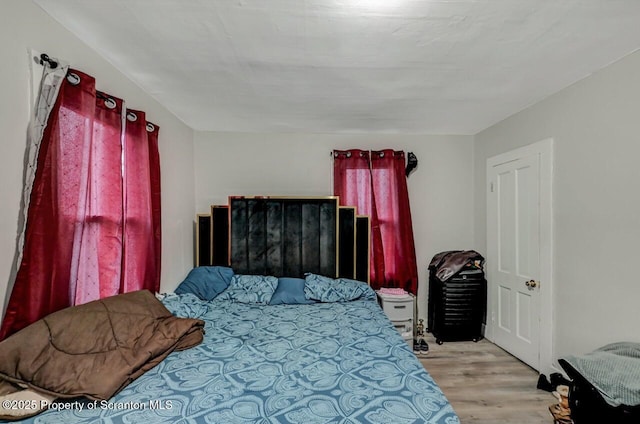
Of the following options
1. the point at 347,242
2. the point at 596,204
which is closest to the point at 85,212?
the point at 347,242

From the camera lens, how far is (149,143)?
249cm

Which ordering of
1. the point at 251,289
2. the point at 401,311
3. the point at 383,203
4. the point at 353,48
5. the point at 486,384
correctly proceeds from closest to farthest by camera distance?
the point at 353,48, the point at 486,384, the point at 251,289, the point at 401,311, the point at 383,203

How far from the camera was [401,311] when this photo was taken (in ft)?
10.9

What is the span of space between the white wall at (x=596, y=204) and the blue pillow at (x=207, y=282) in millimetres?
3050

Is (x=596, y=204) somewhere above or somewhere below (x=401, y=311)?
above

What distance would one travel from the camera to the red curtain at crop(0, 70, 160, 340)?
143 centimetres

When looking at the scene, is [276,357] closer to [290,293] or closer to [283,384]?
[283,384]

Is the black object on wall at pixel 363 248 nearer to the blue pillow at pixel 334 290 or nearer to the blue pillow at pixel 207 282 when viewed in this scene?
the blue pillow at pixel 334 290

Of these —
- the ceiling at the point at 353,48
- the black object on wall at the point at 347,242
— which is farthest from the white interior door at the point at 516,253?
the black object on wall at the point at 347,242

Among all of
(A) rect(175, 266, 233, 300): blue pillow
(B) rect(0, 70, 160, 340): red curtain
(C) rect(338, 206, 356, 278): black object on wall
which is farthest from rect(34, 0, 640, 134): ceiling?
(A) rect(175, 266, 233, 300): blue pillow

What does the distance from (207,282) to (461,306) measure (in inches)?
110

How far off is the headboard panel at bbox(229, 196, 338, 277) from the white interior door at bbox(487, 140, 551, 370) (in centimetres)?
180

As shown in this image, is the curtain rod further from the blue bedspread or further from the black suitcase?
the black suitcase

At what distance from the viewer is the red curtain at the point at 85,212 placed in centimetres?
143
